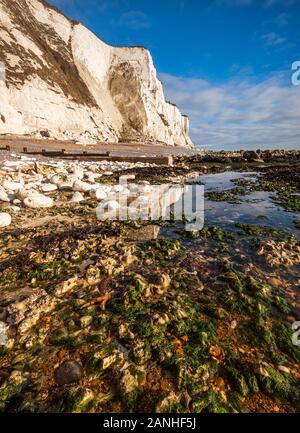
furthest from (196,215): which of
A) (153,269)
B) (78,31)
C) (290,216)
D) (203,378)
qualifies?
(78,31)

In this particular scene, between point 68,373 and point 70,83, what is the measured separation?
6484 cm

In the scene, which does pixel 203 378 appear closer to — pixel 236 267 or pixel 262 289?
pixel 262 289

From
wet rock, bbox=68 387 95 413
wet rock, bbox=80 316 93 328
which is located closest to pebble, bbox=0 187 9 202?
wet rock, bbox=80 316 93 328

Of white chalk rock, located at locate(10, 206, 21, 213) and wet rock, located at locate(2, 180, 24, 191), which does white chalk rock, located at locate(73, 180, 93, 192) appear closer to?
wet rock, located at locate(2, 180, 24, 191)

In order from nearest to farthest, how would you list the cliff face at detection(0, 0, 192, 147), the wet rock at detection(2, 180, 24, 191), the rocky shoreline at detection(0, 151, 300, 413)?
1. the rocky shoreline at detection(0, 151, 300, 413)
2. the wet rock at detection(2, 180, 24, 191)
3. the cliff face at detection(0, 0, 192, 147)

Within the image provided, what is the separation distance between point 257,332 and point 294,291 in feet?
4.58

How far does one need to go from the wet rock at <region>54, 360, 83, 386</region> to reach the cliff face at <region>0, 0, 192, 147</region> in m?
43.9

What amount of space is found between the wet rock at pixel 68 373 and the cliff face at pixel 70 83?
144 feet

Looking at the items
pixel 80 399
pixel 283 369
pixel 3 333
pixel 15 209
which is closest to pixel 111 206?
pixel 15 209

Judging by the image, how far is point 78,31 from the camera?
61656 mm

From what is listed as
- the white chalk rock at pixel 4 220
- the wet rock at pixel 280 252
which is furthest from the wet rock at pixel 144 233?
the white chalk rock at pixel 4 220

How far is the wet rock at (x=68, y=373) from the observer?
2.43 metres

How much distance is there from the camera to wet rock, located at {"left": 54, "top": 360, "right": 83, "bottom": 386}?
7.98 feet

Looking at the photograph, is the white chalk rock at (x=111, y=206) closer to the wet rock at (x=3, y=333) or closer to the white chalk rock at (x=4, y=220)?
the white chalk rock at (x=4, y=220)
